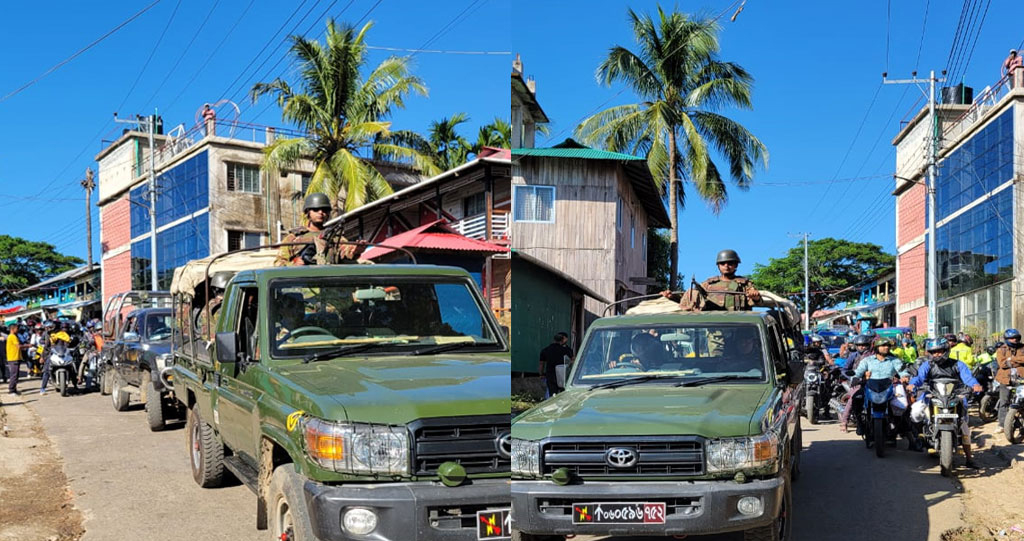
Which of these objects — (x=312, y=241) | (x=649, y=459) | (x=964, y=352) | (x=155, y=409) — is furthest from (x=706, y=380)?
(x=964, y=352)

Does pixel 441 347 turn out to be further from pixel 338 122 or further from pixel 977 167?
pixel 338 122

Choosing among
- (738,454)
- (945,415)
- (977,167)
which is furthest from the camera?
(977,167)

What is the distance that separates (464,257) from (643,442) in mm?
2168

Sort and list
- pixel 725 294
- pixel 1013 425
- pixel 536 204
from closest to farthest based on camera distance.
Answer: pixel 536 204 → pixel 725 294 → pixel 1013 425

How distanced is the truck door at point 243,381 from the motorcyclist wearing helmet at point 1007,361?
10.1m

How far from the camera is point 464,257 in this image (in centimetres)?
607

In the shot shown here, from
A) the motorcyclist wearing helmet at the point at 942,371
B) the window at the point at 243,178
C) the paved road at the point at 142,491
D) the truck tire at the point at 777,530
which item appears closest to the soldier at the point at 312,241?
the paved road at the point at 142,491

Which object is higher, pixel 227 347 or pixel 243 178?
pixel 243 178

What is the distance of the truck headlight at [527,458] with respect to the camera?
13.2 ft

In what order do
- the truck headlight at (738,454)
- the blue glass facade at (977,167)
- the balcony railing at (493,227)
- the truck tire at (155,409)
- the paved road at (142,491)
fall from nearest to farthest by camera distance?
the balcony railing at (493,227)
the truck headlight at (738,454)
the paved road at (142,491)
the truck tire at (155,409)
the blue glass facade at (977,167)

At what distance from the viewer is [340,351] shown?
504 cm

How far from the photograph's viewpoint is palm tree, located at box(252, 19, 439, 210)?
2478 centimetres

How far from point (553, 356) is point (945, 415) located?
7.30m

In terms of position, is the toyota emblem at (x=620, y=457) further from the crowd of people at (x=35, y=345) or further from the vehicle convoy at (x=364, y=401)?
the crowd of people at (x=35, y=345)
